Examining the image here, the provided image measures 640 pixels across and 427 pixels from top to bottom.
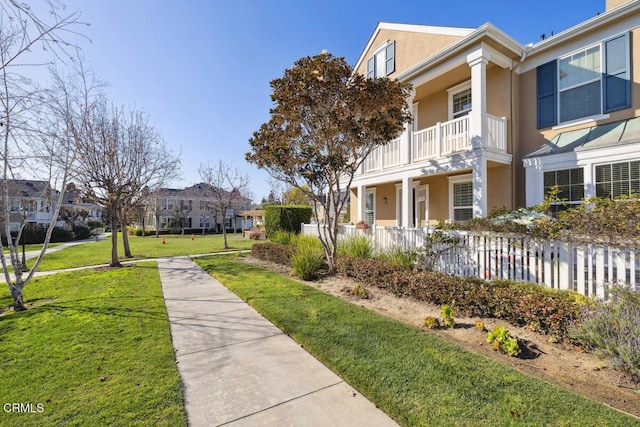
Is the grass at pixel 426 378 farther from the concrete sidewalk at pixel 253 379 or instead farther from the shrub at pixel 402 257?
the shrub at pixel 402 257

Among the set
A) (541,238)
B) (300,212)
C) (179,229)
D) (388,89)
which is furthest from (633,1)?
(179,229)

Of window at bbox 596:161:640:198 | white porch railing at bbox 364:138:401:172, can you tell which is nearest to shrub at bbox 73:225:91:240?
Result: white porch railing at bbox 364:138:401:172

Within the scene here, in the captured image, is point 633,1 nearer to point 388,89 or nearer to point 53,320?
point 388,89

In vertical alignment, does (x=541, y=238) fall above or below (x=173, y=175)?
below

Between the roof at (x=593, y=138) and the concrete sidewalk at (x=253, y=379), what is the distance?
8.62 m

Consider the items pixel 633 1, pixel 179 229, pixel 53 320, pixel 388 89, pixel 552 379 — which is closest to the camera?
pixel 552 379

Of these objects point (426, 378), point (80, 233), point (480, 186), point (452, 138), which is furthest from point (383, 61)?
point (80, 233)

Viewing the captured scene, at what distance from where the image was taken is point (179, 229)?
1554 inches

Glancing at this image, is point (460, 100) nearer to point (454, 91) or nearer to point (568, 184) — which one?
point (454, 91)

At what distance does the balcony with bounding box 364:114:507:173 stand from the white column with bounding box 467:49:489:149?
0.37ft

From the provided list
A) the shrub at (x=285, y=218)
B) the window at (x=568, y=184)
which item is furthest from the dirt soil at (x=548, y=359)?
the shrub at (x=285, y=218)

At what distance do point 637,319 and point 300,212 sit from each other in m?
16.1

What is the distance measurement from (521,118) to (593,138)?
225 centimetres

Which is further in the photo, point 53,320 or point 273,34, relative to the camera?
point 273,34
